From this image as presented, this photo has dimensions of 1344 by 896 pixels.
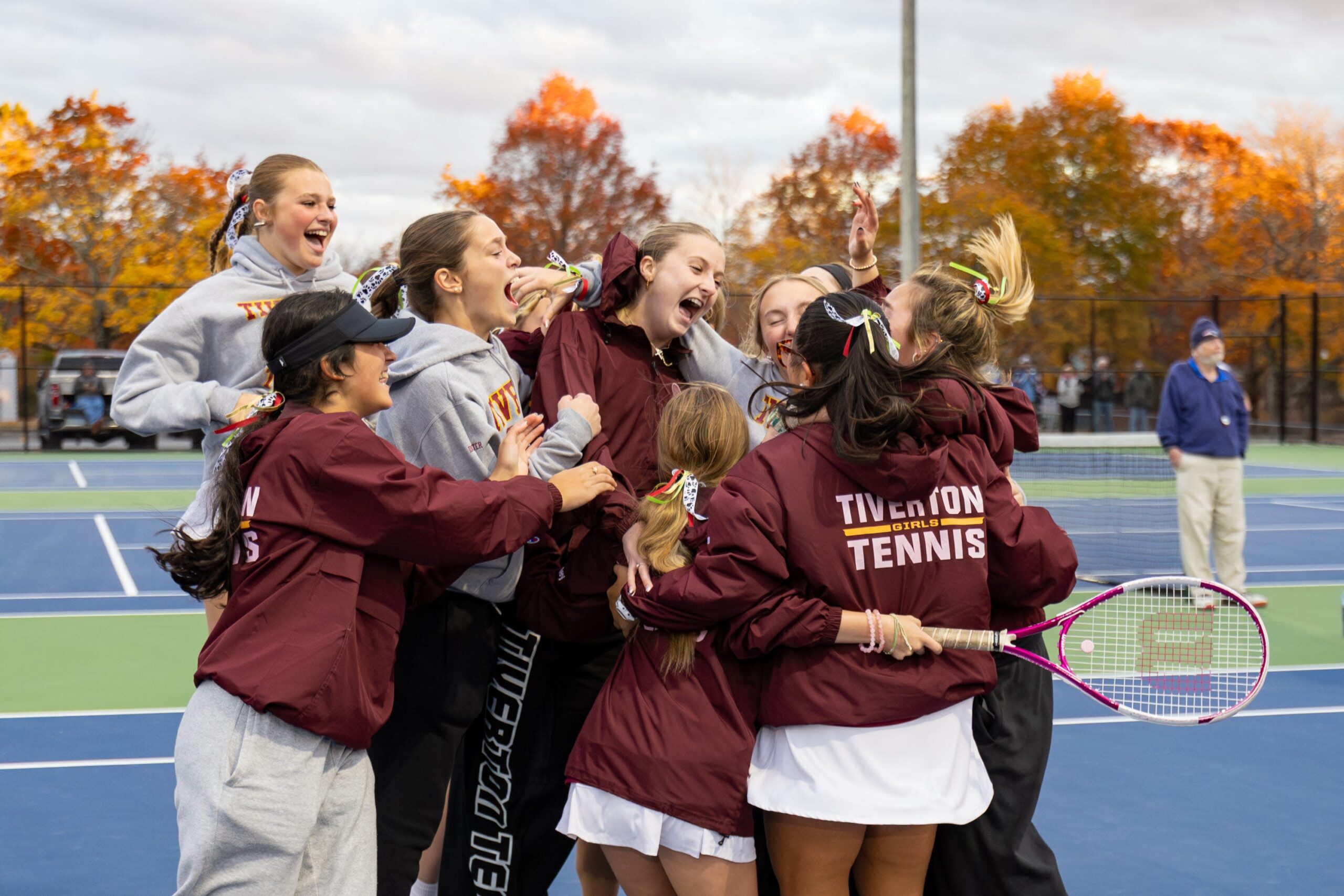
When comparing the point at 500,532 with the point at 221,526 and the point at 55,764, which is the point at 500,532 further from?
the point at 55,764

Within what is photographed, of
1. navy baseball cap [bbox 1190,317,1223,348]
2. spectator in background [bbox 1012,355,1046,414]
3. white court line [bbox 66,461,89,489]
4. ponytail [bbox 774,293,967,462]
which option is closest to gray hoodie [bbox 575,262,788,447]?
ponytail [bbox 774,293,967,462]

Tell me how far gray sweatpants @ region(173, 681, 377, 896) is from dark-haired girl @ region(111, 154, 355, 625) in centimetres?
121

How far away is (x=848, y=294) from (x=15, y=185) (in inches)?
1187

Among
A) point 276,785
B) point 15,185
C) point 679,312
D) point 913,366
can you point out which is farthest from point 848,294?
point 15,185

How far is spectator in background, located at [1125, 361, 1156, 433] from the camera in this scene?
2734 centimetres

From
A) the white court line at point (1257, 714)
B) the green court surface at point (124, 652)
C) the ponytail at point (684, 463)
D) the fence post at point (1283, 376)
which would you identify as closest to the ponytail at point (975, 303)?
the ponytail at point (684, 463)

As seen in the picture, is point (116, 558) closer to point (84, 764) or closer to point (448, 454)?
point (84, 764)

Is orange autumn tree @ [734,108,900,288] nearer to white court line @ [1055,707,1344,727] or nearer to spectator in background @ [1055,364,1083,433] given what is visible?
spectator in background @ [1055,364,1083,433]

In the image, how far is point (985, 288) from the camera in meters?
3.64

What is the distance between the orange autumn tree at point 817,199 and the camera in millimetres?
31188

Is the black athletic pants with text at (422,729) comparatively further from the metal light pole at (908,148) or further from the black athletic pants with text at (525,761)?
the metal light pole at (908,148)

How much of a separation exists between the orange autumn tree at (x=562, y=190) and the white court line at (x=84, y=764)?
84.1 feet

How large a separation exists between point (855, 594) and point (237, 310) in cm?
222

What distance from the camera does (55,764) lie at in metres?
Result: 5.75
